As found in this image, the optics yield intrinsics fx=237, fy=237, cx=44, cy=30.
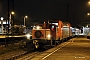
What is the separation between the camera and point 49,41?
30.0 metres

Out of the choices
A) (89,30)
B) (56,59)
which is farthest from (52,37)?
(89,30)

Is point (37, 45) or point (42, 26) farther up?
point (42, 26)

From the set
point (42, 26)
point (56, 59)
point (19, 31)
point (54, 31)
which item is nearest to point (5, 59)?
point (56, 59)

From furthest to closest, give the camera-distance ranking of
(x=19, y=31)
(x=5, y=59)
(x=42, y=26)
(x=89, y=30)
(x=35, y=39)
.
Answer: (x=89, y=30) < (x=19, y=31) < (x=42, y=26) < (x=35, y=39) < (x=5, y=59)

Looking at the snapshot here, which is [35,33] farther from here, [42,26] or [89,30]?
[89,30]

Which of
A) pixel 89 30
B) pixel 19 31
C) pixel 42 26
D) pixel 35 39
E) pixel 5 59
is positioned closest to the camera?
pixel 5 59

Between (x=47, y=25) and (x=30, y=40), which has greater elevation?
(x=47, y=25)

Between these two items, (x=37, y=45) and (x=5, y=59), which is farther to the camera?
(x=37, y=45)

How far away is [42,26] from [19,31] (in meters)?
45.8

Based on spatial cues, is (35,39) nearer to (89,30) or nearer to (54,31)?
(54,31)

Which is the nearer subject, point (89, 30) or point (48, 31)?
point (48, 31)

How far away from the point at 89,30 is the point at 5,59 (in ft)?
249

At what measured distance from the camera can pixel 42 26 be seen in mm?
31094

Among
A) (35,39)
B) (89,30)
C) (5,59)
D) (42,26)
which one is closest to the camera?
(5,59)
